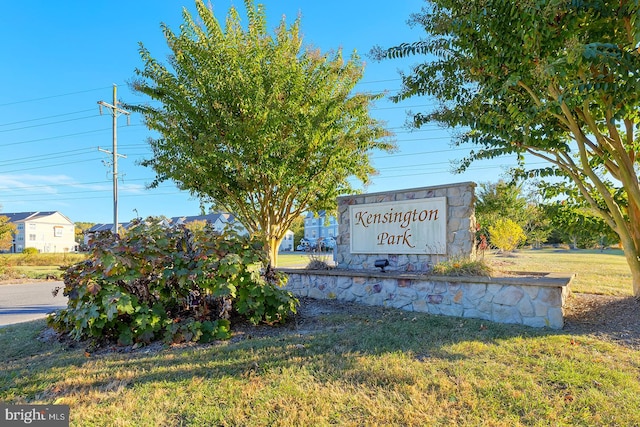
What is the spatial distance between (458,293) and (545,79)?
292 centimetres

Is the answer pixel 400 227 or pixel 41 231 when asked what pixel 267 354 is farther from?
pixel 41 231

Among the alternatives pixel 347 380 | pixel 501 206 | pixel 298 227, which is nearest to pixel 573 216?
pixel 347 380

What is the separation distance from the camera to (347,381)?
287 centimetres

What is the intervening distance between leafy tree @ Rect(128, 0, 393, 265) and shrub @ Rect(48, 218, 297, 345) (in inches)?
72.9

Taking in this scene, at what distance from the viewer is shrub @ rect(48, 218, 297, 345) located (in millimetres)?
3865

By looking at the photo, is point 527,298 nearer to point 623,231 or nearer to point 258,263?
point 623,231

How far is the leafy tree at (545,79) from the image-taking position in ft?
12.3

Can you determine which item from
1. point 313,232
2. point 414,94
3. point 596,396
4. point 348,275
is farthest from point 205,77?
point 313,232

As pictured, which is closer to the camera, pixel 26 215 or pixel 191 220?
pixel 191 220

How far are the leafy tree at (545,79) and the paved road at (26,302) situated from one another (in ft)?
26.8

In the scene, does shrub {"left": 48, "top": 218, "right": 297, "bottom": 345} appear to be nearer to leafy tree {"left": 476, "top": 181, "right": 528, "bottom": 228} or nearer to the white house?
leafy tree {"left": 476, "top": 181, "right": 528, "bottom": 228}

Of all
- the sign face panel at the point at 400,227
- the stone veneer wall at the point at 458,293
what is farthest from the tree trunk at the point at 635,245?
the sign face panel at the point at 400,227

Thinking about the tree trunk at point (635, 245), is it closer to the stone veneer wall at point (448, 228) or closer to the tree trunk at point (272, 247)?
the stone veneer wall at point (448, 228)

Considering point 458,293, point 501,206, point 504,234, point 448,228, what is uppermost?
point 501,206
